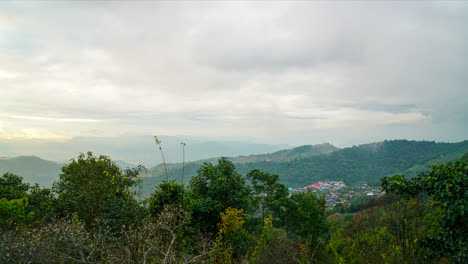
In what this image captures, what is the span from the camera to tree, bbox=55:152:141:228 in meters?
12.5

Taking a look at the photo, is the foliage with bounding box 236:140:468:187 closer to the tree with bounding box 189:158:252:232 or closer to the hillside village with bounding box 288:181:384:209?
the hillside village with bounding box 288:181:384:209

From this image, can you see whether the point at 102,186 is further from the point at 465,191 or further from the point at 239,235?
the point at 465,191

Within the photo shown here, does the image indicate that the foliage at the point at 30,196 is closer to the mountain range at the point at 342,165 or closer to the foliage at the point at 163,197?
the foliage at the point at 163,197

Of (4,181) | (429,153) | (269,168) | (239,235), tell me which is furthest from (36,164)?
(429,153)

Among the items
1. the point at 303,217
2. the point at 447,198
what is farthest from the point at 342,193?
the point at 447,198

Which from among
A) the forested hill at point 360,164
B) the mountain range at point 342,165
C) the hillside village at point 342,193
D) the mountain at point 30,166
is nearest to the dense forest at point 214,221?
the hillside village at point 342,193

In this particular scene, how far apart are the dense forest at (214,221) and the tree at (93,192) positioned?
7 cm

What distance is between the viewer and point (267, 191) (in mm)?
21188

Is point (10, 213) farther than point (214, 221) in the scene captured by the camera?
No

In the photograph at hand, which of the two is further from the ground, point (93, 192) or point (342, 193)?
point (93, 192)

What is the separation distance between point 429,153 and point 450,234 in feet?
691

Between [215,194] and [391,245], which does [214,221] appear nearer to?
[215,194]

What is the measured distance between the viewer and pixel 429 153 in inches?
6417

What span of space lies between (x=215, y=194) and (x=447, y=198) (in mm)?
11475
